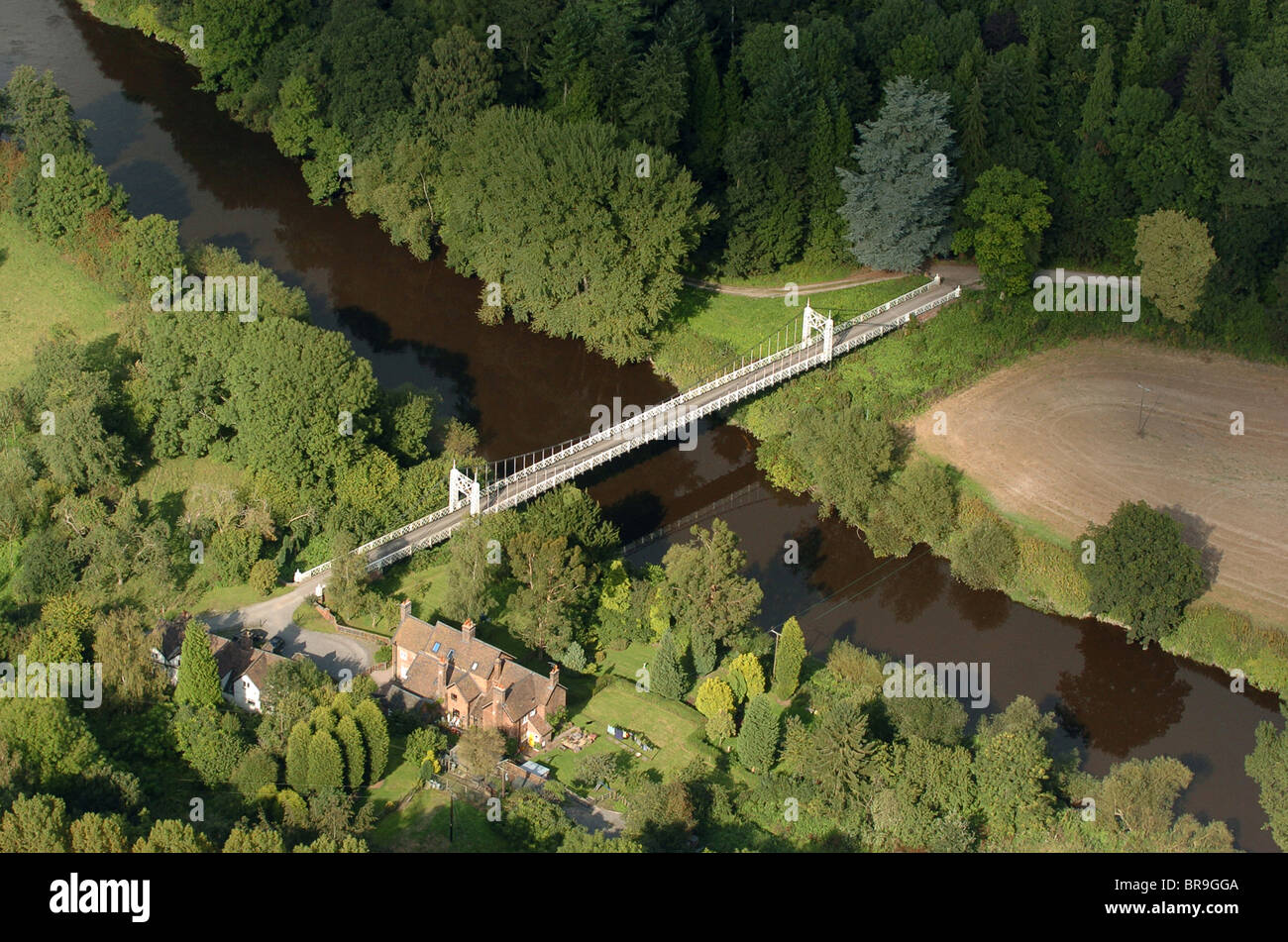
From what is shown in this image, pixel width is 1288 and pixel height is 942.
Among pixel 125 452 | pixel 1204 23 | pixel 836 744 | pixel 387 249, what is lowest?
pixel 836 744

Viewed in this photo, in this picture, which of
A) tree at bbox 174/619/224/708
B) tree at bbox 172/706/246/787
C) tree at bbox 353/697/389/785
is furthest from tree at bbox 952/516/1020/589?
tree at bbox 174/619/224/708

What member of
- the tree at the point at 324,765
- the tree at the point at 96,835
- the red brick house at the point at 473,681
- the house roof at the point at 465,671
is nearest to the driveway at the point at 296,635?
the red brick house at the point at 473,681

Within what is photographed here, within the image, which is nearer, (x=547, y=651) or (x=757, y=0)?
(x=547, y=651)

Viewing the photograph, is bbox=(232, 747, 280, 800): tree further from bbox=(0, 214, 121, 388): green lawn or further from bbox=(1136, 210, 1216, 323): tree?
bbox=(1136, 210, 1216, 323): tree
